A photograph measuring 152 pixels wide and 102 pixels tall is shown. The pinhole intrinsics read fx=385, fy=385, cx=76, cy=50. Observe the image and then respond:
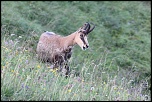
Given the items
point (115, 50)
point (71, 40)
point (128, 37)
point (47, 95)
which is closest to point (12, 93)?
point (47, 95)

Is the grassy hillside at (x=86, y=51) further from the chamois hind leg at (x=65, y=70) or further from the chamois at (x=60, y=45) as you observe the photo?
the chamois at (x=60, y=45)

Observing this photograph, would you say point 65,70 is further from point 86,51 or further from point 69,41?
point 86,51

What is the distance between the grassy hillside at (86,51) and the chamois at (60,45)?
32cm

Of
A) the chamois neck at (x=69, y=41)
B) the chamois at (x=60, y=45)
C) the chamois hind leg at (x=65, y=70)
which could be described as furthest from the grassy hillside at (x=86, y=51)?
the chamois neck at (x=69, y=41)

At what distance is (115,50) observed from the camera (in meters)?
14.1

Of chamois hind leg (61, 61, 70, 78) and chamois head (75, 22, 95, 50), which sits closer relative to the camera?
chamois hind leg (61, 61, 70, 78)

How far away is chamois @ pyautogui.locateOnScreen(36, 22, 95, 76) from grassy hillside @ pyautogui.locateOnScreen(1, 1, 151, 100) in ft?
1.04

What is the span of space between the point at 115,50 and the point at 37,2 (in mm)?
4000

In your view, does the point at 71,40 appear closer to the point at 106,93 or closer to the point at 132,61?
the point at 106,93

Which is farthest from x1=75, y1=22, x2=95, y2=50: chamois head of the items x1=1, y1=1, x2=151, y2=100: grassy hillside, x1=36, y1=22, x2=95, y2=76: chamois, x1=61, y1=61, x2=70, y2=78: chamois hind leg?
x1=61, y1=61, x2=70, y2=78: chamois hind leg

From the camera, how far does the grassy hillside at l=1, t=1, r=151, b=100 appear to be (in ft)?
18.1

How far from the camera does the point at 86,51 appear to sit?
13.0m

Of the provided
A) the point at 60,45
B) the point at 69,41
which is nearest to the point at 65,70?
the point at 60,45

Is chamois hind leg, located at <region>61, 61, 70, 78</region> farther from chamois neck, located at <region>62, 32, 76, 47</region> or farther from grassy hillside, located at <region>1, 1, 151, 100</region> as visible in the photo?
chamois neck, located at <region>62, 32, 76, 47</region>
